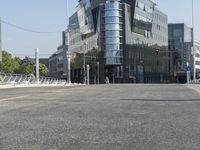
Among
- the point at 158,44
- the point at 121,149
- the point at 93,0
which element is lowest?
the point at 121,149

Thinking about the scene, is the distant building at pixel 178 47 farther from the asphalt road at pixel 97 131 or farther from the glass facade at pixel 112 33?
the asphalt road at pixel 97 131

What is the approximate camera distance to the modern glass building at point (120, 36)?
436 feet

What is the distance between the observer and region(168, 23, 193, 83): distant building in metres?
176

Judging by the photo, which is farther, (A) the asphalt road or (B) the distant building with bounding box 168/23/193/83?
(B) the distant building with bounding box 168/23/193/83

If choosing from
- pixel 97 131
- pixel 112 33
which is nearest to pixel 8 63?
pixel 112 33

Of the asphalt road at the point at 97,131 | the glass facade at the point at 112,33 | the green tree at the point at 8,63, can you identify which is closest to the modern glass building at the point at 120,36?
the glass facade at the point at 112,33

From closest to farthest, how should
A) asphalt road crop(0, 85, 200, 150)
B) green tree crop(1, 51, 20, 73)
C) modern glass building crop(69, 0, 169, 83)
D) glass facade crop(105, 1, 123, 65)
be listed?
asphalt road crop(0, 85, 200, 150)
green tree crop(1, 51, 20, 73)
glass facade crop(105, 1, 123, 65)
modern glass building crop(69, 0, 169, 83)

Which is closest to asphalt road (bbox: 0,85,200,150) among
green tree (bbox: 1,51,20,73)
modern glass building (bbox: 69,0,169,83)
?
modern glass building (bbox: 69,0,169,83)

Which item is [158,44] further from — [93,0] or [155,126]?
[155,126]

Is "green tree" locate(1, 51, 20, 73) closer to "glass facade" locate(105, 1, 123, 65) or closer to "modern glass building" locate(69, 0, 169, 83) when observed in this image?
"modern glass building" locate(69, 0, 169, 83)

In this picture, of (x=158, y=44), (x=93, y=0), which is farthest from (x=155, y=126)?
(x=158, y=44)

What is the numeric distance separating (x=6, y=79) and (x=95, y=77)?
250ft

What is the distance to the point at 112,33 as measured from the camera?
435 ft

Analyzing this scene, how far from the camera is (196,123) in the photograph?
41.1ft
